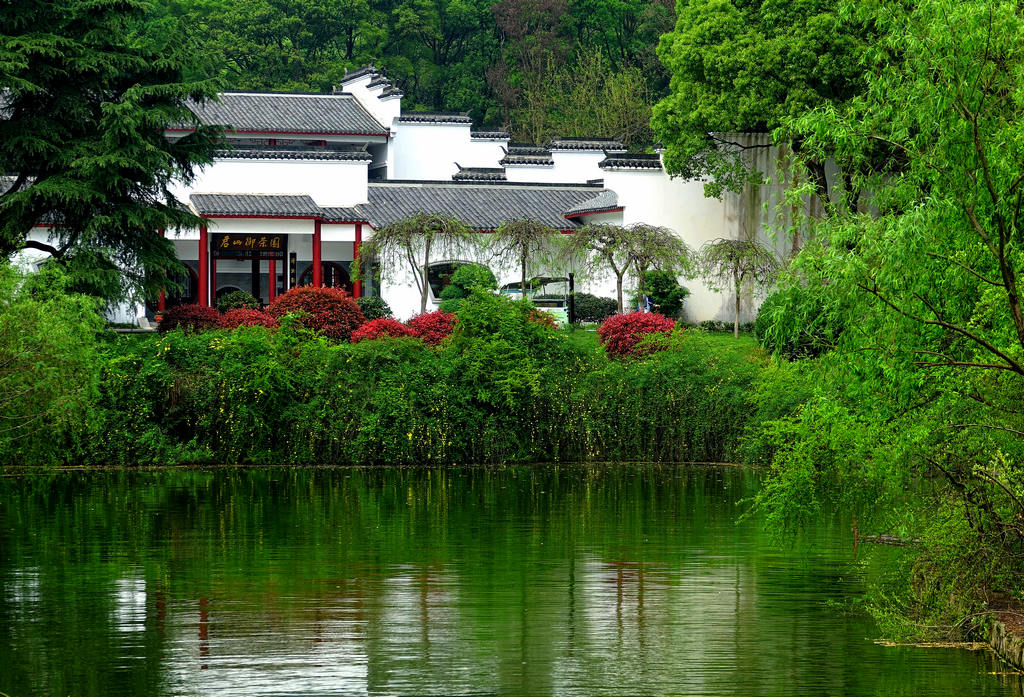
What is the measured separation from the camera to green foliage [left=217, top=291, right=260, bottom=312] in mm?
37031

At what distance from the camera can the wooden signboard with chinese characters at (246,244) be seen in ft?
136

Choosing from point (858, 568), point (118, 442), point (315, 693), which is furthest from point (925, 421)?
point (118, 442)

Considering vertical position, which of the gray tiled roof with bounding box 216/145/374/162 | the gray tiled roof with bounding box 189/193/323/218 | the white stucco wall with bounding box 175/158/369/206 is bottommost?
the gray tiled roof with bounding box 189/193/323/218

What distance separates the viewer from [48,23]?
2856 centimetres

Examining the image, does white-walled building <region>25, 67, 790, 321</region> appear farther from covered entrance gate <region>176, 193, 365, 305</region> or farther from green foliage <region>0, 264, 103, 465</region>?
green foliage <region>0, 264, 103, 465</region>

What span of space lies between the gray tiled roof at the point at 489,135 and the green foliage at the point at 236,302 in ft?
55.0

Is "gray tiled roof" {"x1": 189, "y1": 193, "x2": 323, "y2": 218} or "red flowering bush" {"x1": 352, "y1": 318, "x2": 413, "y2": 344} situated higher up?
"gray tiled roof" {"x1": 189, "y1": 193, "x2": 323, "y2": 218}

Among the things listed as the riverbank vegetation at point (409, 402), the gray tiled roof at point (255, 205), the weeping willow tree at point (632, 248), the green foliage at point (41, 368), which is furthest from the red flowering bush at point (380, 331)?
the gray tiled roof at point (255, 205)

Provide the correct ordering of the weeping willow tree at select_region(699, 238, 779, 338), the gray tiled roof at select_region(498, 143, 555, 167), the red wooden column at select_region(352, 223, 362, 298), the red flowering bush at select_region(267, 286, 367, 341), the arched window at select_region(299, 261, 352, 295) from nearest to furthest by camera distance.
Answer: the red flowering bush at select_region(267, 286, 367, 341) → the weeping willow tree at select_region(699, 238, 779, 338) → the red wooden column at select_region(352, 223, 362, 298) → the arched window at select_region(299, 261, 352, 295) → the gray tiled roof at select_region(498, 143, 555, 167)

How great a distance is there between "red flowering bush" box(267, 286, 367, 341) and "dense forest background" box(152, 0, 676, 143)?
27.1 metres

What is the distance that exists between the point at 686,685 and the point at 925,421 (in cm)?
339

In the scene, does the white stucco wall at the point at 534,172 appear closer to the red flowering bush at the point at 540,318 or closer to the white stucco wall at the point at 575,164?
the white stucco wall at the point at 575,164

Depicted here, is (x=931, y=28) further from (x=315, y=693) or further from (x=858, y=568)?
(x=315, y=693)

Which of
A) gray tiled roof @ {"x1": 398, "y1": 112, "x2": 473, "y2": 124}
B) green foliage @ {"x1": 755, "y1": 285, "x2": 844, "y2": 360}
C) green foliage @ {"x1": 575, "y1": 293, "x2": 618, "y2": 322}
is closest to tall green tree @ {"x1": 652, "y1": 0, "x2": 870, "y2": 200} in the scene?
green foliage @ {"x1": 575, "y1": 293, "x2": 618, "y2": 322}
